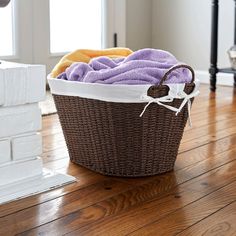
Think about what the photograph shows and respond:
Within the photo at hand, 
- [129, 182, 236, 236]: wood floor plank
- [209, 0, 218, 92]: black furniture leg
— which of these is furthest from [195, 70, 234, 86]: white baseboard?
[129, 182, 236, 236]: wood floor plank

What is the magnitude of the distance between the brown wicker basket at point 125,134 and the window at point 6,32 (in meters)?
1.41

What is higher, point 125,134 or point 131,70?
point 131,70

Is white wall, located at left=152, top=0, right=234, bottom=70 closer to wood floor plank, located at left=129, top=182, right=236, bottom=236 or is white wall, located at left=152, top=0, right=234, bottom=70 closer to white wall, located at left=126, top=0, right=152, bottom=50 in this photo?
white wall, located at left=126, top=0, right=152, bottom=50

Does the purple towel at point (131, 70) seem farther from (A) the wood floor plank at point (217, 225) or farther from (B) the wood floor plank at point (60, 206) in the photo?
(A) the wood floor plank at point (217, 225)

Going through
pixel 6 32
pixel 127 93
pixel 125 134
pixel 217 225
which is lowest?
pixel 217 225

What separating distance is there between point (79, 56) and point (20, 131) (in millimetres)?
429

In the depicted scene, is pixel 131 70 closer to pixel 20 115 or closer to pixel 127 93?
pixel 127 93

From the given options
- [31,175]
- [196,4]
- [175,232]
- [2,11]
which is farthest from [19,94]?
[196,4]

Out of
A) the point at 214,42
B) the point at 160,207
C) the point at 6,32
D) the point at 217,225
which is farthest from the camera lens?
the point at 214,42

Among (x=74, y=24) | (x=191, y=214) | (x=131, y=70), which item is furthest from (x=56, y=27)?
(x=191, y=214)

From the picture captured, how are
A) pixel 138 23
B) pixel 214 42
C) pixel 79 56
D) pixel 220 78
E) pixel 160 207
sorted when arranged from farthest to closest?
pixel 138 23
pixel 220 78
pixel 214 42
pixel 79 56
pixel 160 207

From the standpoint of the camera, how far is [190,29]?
3320mm

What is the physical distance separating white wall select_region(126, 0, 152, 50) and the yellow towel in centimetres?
183

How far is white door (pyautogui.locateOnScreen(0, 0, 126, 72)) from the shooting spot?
2.74 m
